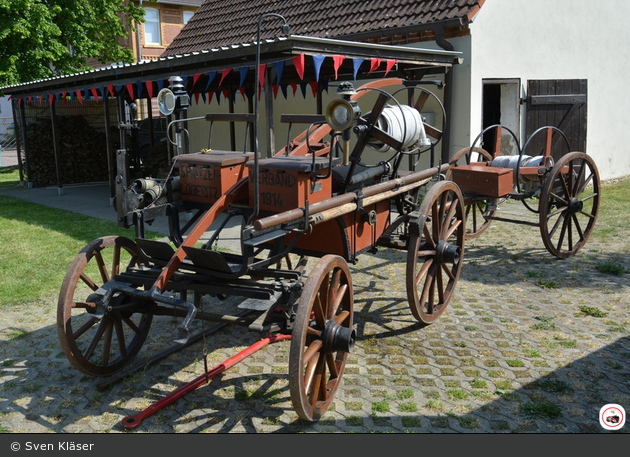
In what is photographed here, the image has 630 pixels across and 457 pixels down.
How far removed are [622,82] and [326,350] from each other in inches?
468

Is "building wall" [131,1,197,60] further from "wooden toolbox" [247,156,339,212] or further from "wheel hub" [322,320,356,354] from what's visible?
"wheel hub" [322,320,356,354]

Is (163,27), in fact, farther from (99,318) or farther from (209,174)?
(99,318)

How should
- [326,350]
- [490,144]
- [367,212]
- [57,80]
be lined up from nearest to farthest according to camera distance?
1. [326,350]
2. [367,212]
3. [57,80]
4. [490,144]

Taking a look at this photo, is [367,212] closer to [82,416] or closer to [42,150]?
[82,416]

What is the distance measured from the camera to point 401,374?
3.82m

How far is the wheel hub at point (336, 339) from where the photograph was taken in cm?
318

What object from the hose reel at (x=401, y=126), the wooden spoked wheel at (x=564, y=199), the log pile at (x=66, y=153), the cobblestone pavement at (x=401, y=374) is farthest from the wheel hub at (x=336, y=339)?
the log pile at (x=66, y=153)

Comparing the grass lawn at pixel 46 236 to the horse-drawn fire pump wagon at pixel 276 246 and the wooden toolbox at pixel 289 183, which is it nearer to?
the horse-drawn fire pump wagon at pixel 276 246

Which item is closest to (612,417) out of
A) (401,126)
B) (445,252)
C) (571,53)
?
(445,252)

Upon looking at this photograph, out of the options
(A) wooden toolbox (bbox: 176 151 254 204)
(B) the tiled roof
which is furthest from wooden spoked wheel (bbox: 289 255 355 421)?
(B) the tiled roof

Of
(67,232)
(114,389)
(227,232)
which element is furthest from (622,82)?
(114,389)

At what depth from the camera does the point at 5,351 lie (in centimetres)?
433

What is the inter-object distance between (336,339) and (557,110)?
8.81 metres

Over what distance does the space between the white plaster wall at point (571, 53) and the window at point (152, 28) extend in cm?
1953
